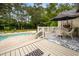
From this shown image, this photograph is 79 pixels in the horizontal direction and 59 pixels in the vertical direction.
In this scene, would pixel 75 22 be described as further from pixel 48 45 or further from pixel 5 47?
pixel 5 47

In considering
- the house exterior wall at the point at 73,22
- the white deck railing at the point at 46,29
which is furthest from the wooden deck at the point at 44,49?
the house exterior wall at the point at 73,22

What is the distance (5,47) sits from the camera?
128 inches

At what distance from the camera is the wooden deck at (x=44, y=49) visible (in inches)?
128

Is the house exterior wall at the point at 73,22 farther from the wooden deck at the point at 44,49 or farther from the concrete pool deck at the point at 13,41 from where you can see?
the concrete pool deck at the point at 13,41

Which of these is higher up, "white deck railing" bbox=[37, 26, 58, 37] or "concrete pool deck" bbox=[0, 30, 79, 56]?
"white deck railing" bbox=[37, 26, 58, 37]

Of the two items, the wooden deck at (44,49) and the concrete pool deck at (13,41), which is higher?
the concrete pool deck at (13,41)

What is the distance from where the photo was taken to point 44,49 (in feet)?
10.8

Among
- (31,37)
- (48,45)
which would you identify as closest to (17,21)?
(31,37)

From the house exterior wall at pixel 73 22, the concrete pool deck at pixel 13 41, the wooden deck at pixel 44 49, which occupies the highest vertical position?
the house exterior wall at pixel 73 22

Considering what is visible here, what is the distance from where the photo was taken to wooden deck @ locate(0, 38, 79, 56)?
3260 millimetres

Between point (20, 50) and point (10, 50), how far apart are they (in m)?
0.18

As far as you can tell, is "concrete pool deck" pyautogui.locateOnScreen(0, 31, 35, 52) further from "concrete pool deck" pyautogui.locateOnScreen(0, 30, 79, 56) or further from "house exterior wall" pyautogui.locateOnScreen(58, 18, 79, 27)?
"house exterior wall" pyautogui.locateOnScreen(58, 18, 79, 27)

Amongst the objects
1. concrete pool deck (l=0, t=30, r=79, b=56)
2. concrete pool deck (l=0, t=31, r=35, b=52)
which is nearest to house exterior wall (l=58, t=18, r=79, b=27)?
concrete pool deck (l=0, t=30, r=79, b=56)

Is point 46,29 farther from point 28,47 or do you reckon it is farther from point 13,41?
point 13,41
